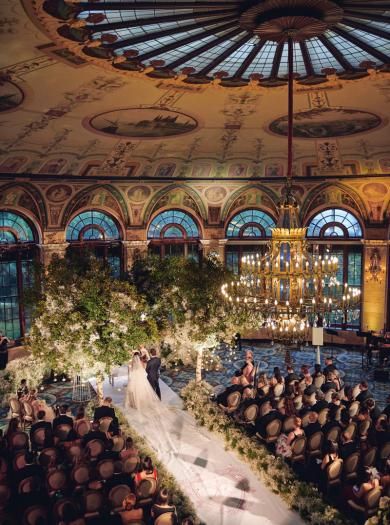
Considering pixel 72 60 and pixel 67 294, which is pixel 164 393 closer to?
pixel 67 294

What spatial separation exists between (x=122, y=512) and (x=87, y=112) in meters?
10.00

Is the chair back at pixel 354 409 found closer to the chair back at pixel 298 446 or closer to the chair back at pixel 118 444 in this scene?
the chair back at pixel 298 446

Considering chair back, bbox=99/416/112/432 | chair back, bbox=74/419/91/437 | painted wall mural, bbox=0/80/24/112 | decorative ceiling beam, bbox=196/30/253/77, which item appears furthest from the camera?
chair back, bbox=99/416/112/432

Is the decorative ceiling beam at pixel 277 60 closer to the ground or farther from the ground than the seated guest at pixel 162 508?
farther from the ground

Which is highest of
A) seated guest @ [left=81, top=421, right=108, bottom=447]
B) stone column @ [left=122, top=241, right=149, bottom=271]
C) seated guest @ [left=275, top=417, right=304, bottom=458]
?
stone column @ [left=122, top=241, right=149, bottom=271]

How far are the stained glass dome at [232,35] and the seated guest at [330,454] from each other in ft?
27.1

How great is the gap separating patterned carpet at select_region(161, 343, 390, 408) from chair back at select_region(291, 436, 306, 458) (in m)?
6.41

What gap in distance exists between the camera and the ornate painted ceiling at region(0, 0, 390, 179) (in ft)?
27.2

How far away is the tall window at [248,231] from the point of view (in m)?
24.9

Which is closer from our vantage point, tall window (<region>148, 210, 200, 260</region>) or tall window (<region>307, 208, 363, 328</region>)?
tall window (<region>307, 208, 363, 328</region>)

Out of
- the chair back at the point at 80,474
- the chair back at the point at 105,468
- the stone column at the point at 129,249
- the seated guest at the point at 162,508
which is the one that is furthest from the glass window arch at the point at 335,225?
the seated guest at the point at 162,508

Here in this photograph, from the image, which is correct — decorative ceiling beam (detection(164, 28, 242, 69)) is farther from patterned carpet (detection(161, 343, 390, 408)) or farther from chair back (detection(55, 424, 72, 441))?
patterned carpet (detection(161, 343, 390, 408))

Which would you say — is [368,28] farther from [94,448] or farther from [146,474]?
[94,448]

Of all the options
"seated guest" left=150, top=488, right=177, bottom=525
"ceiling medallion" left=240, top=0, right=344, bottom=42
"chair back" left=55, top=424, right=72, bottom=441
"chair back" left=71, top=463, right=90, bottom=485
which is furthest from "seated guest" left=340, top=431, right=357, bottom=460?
"ceiling medallion" left=240, top=0, right=344, bottom=42
